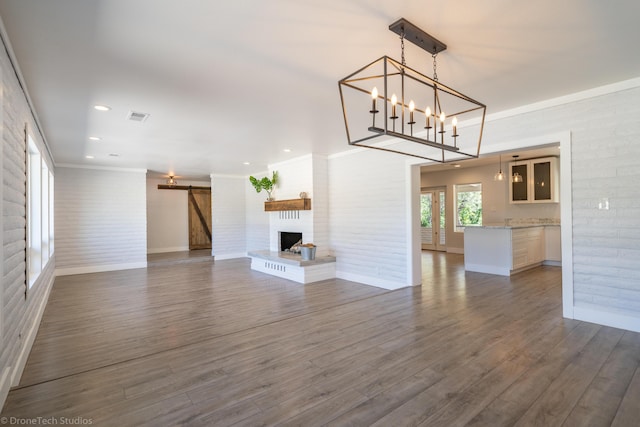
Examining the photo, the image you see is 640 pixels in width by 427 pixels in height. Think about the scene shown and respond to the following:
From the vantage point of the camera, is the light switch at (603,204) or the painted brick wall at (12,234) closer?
the painted brick wall at (12,234)

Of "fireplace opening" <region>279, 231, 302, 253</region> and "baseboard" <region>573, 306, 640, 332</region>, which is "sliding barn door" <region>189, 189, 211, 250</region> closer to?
"fireplace opening" <region>279, 231, 302, 253</region>

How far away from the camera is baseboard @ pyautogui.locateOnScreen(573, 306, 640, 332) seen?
3260 mm

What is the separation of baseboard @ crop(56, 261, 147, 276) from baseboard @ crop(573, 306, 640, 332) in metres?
8.90

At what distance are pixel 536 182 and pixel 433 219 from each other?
3.38 meters

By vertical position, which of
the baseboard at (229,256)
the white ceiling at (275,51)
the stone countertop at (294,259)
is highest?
the white ceiling at (275,51)

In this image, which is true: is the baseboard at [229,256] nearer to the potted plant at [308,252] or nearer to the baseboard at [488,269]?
the potted plant at [308,252]

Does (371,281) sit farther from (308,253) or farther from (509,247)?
(509,247)

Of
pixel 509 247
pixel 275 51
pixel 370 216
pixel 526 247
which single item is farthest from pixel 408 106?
pixel 526 247

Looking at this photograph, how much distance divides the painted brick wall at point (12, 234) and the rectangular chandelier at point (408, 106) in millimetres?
→ 2444

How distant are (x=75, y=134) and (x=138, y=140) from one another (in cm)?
83

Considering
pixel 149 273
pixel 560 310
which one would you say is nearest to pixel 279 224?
pixel 149 273

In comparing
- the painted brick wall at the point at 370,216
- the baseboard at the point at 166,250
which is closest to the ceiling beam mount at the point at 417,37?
the painted brick wall at the point at 370,216

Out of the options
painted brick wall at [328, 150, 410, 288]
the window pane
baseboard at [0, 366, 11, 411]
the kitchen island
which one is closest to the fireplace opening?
painted brick wall at [328, 150, 410, 288]

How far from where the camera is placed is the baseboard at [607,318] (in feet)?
10.7
